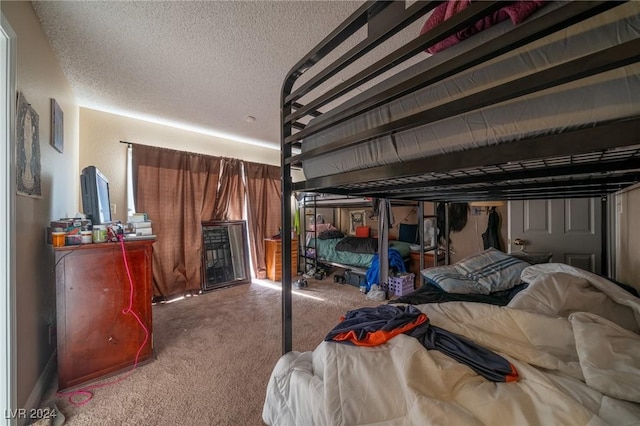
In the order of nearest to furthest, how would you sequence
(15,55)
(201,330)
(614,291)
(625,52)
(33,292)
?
(625,52) → (614,291) → (15,55) → (33,292) → (201,330)

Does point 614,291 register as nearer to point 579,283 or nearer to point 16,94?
point 579,283

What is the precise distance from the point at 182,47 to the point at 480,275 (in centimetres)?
296

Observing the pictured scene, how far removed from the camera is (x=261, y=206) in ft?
13.6

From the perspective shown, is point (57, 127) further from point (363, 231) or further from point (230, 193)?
point (363, 231)

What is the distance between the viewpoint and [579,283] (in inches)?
41.3

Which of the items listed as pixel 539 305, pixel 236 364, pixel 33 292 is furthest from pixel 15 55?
pixel 539 305

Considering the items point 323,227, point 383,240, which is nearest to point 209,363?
point 383,240

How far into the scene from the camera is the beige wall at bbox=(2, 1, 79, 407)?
1.25 meters

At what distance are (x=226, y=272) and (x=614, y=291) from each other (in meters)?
4.07

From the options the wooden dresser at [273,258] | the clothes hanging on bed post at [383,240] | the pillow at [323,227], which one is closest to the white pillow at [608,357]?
the clothes hanging on bed post at [383,240]

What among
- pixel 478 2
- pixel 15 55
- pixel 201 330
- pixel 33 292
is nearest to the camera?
pixel 478 2

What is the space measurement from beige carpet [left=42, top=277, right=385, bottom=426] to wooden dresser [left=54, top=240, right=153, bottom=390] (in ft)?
A: 0.50

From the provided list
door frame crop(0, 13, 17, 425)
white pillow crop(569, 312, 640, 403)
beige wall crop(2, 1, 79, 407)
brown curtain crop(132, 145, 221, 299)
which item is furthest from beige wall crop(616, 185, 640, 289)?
brown curtain crop(132, 145, 221, 299)

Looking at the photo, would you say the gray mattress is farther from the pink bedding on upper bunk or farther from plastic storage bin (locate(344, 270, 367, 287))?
plastic storage bin (locate(344, 270, 367, 287))
